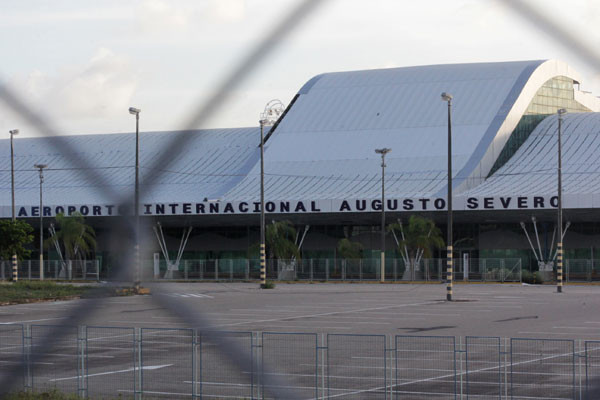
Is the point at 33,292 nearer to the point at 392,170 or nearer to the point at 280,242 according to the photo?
the point at 280,242

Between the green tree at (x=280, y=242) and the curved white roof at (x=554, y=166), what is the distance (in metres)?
12.6

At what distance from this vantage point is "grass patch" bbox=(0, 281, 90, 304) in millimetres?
42469

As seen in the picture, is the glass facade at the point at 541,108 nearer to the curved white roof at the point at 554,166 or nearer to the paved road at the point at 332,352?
the curved white roof at the point at 554,166

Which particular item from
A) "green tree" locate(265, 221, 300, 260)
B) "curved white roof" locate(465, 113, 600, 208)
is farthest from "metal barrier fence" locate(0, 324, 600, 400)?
"green tree" locate(265, 221, 300, 260)

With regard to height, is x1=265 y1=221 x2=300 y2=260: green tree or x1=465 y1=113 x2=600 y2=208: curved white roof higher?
x1=465 y1=113 x2=600 y2=208: curved white roof

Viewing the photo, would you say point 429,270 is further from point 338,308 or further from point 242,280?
point 338,308

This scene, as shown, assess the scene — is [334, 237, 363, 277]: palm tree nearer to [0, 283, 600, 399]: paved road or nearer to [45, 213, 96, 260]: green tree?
[45, 213, 96, 260]: green tree

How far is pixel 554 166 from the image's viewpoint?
6812 centimetres

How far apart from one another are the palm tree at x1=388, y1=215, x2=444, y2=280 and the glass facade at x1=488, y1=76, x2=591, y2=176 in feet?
27.6

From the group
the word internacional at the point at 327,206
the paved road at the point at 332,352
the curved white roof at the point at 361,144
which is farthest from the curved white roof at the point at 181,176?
the paved road at the point at 332,352

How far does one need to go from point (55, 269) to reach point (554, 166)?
1412 inches

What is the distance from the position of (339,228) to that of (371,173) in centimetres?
523

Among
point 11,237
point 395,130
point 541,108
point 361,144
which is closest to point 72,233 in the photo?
point 11,237

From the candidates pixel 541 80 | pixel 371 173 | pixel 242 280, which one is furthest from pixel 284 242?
pixel 541 80
